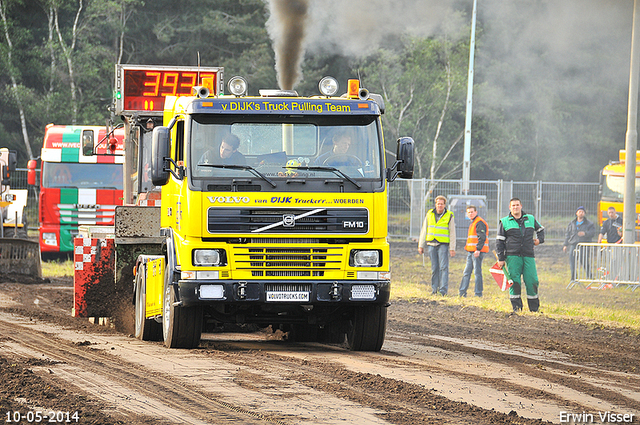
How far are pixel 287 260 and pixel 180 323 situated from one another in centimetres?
148

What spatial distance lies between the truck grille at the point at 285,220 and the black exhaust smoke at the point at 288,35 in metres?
5.33

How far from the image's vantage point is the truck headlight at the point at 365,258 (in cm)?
963

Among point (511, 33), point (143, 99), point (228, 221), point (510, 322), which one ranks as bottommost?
point (510, 322)

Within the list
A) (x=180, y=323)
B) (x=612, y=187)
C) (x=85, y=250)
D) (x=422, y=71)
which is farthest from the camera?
(x=422, y=71)

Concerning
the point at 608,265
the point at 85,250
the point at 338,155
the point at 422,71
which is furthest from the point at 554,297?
the point at 422,71

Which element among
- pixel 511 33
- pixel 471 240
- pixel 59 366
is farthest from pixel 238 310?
pixel 511 33

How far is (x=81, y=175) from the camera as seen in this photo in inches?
957

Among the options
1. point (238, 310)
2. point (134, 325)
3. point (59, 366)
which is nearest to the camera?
point (59, 366)

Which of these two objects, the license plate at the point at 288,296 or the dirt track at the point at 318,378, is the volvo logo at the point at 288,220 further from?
the dirt track at the point at 318,378

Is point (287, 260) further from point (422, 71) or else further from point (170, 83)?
point (422, 71)

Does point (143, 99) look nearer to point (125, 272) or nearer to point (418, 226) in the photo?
point (125, 272)

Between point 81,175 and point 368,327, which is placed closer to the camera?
point 368,327

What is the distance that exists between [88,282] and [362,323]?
4.61 m

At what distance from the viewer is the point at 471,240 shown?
1938 cm
